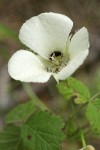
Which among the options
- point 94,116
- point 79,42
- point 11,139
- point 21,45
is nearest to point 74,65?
point 79,42

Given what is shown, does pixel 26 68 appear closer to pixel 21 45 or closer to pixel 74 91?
pixel 74 91

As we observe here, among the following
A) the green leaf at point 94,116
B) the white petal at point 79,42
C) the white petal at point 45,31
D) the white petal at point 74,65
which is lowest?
the green leaf at point 94,116

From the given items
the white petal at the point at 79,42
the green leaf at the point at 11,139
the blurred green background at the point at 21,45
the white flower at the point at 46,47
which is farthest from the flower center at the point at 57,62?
the blurred green background at the point at 21,45

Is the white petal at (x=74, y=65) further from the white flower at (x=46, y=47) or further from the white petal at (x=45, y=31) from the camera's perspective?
the white petal at (x=45, y=31)

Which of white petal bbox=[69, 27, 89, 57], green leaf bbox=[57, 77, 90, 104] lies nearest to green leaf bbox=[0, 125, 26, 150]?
green leaf bbox=[57, 77, 90, 104]

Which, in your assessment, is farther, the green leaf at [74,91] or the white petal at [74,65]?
the green leaf at [74,91]
